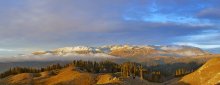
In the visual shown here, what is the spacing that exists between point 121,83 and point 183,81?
35.6 m

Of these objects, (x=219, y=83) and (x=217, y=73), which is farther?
(x=217, y=73)

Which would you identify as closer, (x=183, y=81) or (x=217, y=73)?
(x=217, y=73)

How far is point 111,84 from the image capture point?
153375 mm

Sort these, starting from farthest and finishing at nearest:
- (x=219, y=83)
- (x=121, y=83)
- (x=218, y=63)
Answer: (x=218, y=63) < (x=121, y=83) < (x=219, y=83)

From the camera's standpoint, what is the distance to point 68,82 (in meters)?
198

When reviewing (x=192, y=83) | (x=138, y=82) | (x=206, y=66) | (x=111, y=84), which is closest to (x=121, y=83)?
(x=111, y=84)

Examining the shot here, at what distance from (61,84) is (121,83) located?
40125 millimetres

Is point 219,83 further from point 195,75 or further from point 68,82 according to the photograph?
point 68,82

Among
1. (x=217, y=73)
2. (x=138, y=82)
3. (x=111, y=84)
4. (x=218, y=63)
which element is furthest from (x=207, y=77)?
(x=111, y=84)

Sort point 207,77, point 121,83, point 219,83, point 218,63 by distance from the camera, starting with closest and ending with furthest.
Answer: point 219,83 < point 121,83 < point 207,77 < point 218,63

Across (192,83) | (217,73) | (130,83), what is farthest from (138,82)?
(217,73)

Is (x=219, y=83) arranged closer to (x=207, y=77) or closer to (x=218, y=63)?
(x=207, y=77)

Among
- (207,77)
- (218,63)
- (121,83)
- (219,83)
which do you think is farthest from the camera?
(218,63)

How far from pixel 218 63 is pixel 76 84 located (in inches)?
2734
